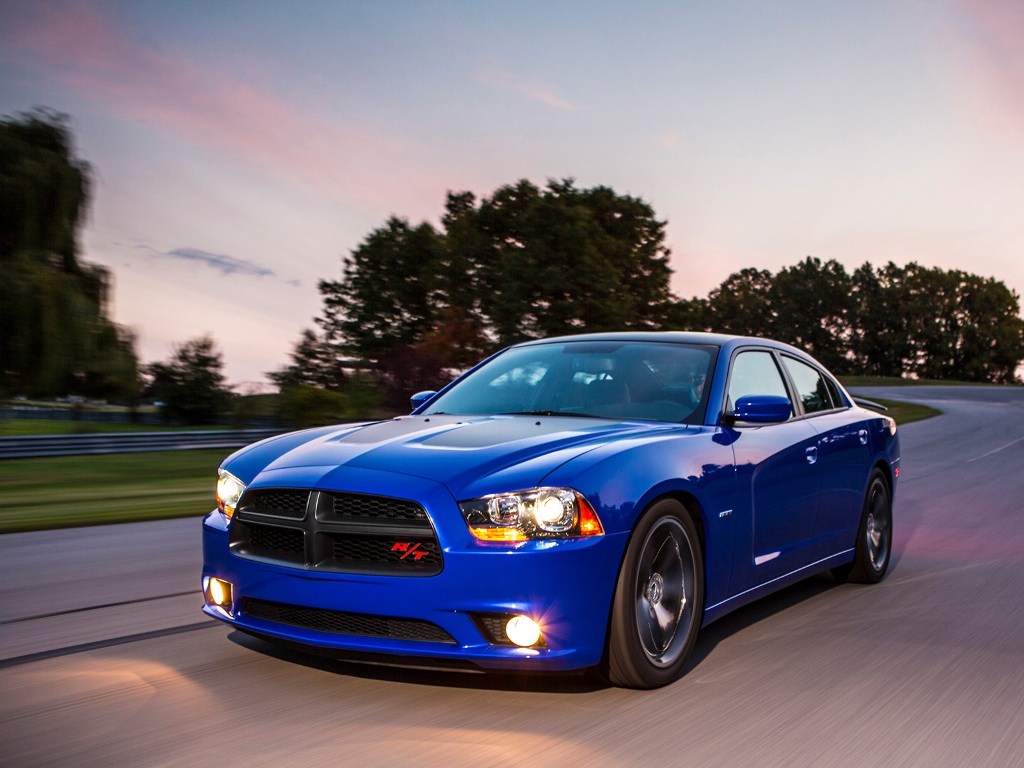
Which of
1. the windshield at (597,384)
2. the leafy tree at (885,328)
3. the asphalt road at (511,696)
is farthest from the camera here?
the leafy tree at (885,328)

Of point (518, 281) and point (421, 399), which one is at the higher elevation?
point (518, 281)

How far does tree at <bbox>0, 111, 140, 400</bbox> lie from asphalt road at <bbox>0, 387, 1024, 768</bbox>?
14.4 meters

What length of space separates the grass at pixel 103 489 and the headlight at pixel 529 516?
21.6ft

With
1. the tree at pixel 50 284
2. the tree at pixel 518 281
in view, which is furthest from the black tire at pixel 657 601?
the tree at pixel 518 281

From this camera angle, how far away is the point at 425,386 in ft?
112

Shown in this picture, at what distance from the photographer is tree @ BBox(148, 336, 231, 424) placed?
149ft

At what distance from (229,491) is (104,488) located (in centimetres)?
1058

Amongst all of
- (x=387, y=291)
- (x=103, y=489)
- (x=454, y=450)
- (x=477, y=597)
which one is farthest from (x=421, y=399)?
(x=387, y=291)

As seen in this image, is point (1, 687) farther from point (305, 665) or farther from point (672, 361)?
point (672, 361)

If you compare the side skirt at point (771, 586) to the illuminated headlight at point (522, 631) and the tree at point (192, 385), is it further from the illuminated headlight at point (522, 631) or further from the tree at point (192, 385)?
the tree at point (192, 385)

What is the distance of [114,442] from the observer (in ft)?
76.0

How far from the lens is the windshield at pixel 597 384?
5.40 meters

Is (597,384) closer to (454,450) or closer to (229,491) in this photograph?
(454,450)

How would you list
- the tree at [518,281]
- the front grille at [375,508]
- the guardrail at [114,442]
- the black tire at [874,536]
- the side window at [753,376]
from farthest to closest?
the tree at [518,281] → the guardrail at [114,442] → the black tire at [874,536] → the side window at [753,376] → the front grille at [375,508]
